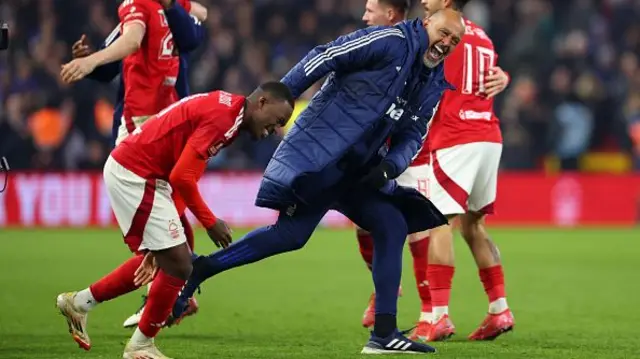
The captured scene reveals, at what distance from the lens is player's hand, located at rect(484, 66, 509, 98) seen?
31.1 ft

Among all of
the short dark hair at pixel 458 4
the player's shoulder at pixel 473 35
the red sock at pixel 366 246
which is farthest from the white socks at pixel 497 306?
the short dark hair at pixel 458 4

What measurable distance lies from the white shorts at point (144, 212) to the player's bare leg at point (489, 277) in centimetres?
258

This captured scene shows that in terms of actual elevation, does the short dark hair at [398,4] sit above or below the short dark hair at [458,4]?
below

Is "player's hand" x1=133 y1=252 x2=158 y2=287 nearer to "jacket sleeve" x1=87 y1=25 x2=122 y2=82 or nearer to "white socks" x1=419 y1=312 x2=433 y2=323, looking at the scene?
"white socks" x1=419 y1=312 x2=433 y2=323

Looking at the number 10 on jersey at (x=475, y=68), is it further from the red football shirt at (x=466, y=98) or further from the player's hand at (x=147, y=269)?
the player's hand at (x=147, y=269)

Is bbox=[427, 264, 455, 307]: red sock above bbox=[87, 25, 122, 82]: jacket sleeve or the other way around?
the other way around

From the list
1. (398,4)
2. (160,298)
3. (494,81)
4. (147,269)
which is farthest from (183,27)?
(160,298)

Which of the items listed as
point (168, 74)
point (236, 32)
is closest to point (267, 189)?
point (168, 74)

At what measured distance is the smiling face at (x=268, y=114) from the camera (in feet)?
24.5

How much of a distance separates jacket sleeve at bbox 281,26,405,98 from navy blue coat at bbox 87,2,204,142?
94.9 inches

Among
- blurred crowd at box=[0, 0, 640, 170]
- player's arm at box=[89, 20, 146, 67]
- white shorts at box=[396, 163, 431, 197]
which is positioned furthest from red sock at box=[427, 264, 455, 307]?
blurred crowd at box=[0, 0, 640, 170]

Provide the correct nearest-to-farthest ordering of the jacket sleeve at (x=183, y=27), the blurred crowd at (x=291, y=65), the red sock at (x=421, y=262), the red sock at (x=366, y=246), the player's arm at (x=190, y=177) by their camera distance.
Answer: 1. the player's arm at (x=190, y=177)
2. the red sock at (x=421, y=262)
3. the jacket sleeve at (x=183, y=27)
4. the red sock at (x=366, y=246)
5. the blurred crowd at (x=291, y=65)

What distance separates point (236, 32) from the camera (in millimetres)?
24047

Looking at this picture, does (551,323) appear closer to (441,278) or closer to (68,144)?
(441,278)
